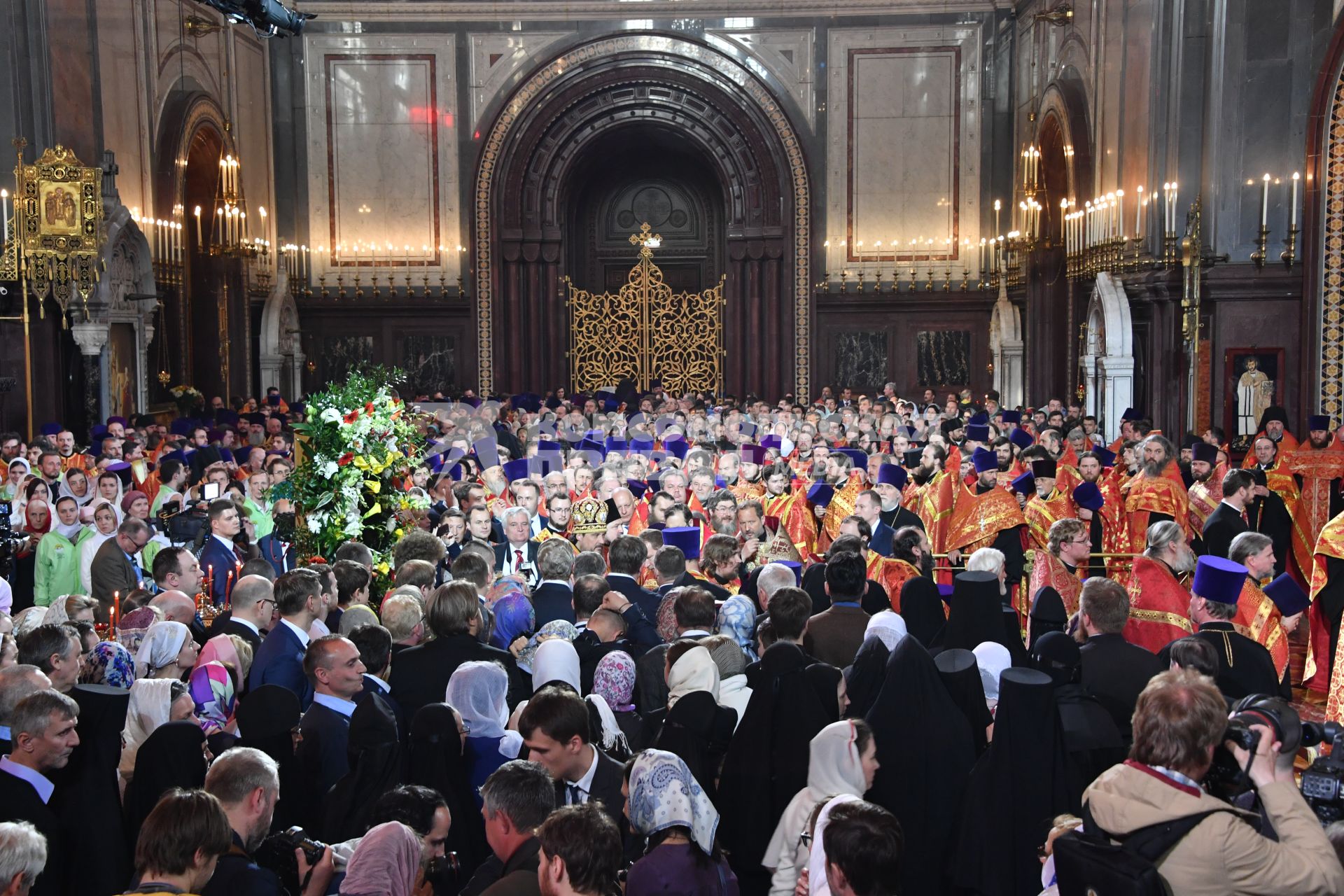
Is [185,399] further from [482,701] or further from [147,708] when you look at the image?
[482,701]

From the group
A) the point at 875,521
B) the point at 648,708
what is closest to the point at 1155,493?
the point at 875,521

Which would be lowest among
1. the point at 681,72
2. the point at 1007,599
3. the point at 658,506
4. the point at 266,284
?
the point at 1007,599

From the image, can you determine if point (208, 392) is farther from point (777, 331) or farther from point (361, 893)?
point (361, 893)

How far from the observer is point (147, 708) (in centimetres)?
587

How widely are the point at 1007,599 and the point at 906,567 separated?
2.92 metres

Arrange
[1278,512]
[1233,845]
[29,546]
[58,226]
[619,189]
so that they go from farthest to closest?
[619,189]
[58,226]
[1278,512]
[29,546]
[1233,845]

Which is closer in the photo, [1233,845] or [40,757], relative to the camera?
[1233,845]

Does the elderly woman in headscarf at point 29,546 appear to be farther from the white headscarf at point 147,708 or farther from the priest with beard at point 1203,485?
the priest with beard at point 1203,485

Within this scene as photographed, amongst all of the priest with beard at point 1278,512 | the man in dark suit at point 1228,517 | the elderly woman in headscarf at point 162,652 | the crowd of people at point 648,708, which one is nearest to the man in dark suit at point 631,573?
the crowd of people at point 648,708

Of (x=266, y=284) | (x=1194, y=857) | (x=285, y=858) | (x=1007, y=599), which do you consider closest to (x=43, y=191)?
(x=266, y=284)

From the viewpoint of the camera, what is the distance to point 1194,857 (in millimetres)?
4141

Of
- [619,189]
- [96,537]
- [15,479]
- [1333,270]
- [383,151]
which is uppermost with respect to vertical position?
[383,151]

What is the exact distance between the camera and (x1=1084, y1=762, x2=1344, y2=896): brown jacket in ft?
13.4

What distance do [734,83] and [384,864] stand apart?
25.4 meters
